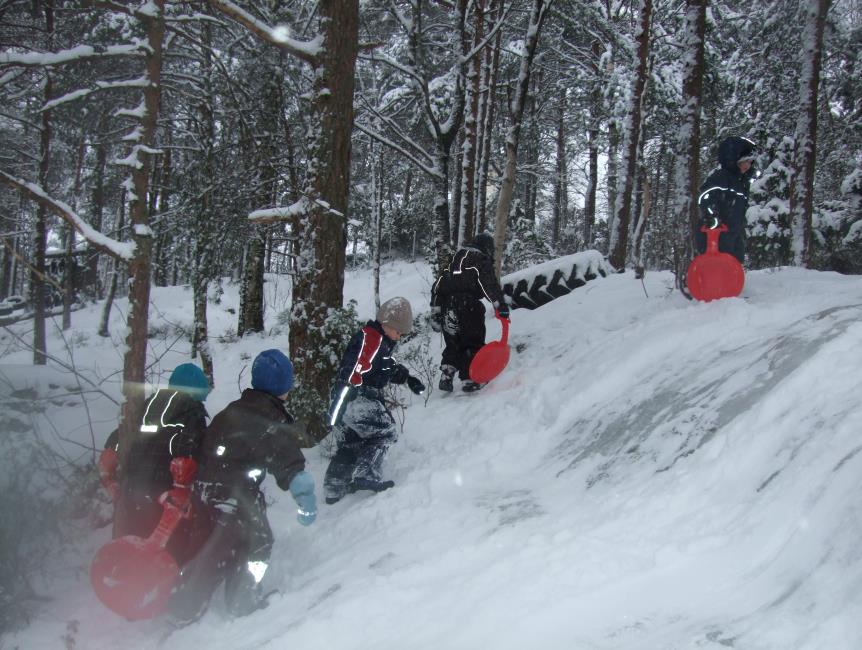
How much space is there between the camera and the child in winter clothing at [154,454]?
12.4ft

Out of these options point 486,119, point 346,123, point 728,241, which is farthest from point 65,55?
point 486,119

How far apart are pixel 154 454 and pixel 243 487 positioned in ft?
2.02

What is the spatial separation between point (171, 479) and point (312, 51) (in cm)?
402

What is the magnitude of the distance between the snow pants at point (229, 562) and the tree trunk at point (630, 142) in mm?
8225

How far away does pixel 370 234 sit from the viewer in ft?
84.7

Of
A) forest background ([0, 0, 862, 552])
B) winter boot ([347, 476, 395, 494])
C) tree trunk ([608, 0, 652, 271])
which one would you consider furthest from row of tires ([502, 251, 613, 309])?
winter boot ([347, 476, 395, 494])

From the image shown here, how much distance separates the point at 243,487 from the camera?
371 cm

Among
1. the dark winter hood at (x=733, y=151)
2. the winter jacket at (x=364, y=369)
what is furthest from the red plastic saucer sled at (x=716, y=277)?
the winter jacket at (x=364, y=369)

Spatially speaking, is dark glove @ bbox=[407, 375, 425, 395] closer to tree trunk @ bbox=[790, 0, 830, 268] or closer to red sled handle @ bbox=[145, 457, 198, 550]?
red sled handle @ bbox=[145, 457, 198, 550]

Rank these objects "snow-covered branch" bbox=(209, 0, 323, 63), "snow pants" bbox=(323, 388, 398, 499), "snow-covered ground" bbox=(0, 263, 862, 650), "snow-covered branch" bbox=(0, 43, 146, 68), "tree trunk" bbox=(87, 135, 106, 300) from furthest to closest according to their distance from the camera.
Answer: "tree trunk" bbox=(87, 135, 106, 300) → "snow-covered branch" bbox=(209, 0, 323, 63) → "snow pants" bbox=(323, 388, 398, 499) → "snow-covered branch" bbox=(0, 43, 146, 68) → "snow-covered ground" bbox=(0, 263, 862, 650)

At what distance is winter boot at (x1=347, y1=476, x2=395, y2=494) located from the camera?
4590mm

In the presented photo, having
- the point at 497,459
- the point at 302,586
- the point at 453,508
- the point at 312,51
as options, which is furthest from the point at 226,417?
the point at 312,51

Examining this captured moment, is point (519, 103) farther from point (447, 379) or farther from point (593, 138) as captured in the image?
point (593, 138)

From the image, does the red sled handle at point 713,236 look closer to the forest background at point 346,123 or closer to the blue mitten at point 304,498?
the forest background at point 346,123
